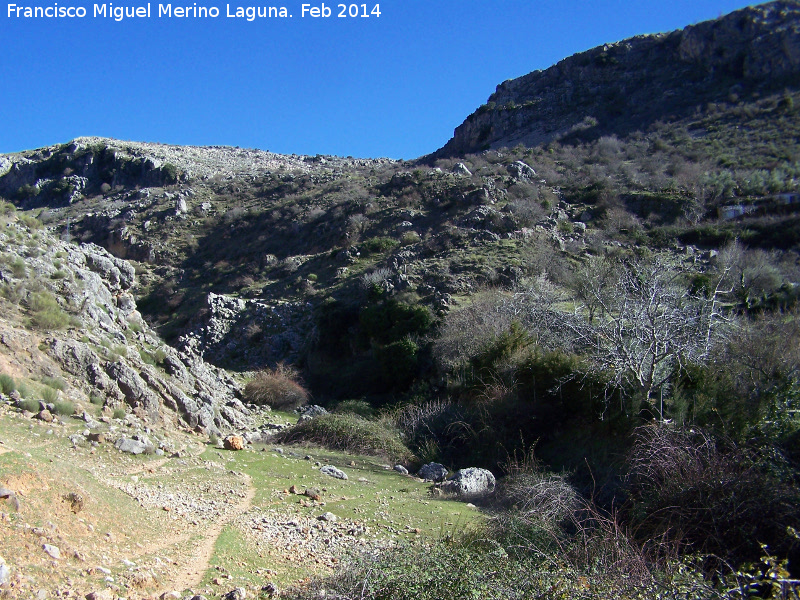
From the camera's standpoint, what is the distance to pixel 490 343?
15594mm

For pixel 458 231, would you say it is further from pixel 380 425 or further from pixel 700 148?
pixel 700 148

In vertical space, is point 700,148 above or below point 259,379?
above

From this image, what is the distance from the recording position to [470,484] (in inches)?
394

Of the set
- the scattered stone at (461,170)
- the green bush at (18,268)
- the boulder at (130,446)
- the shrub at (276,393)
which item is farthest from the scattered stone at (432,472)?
the scattered stone at (461,170)

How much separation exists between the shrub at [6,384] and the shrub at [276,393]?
9.57 meters

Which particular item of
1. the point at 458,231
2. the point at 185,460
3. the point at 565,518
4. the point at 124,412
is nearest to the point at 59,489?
the point at 185,460

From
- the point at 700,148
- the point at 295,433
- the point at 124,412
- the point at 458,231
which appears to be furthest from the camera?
the point at 700,148

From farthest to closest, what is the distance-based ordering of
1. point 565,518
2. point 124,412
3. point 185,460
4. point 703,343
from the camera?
point 703,343, point 124,412, point 185,460, point 565,518

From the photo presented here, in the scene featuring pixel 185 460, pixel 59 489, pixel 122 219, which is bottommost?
pixel 185 460

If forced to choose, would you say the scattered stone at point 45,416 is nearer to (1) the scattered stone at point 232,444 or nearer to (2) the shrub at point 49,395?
(2) the shrub at point 49,395

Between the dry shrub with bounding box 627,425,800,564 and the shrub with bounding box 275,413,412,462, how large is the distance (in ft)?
23.4

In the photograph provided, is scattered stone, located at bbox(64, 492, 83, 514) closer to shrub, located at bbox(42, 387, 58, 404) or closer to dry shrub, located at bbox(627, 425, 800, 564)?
shrub, located at bbox(42, 387, 58, 404)

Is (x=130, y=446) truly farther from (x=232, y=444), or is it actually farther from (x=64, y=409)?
(x=232, y=444)

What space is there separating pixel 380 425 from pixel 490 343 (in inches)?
155
